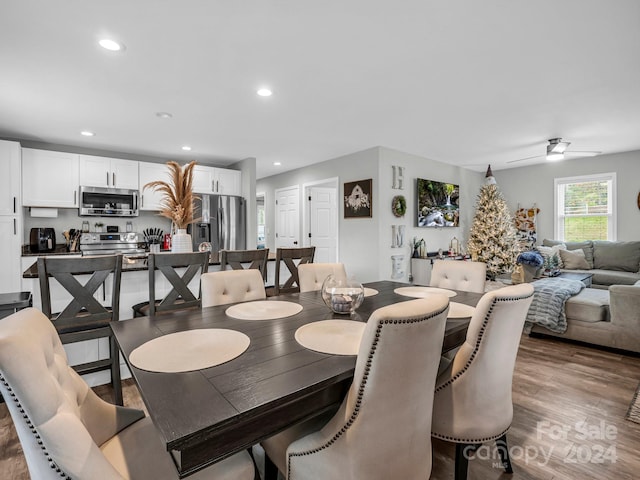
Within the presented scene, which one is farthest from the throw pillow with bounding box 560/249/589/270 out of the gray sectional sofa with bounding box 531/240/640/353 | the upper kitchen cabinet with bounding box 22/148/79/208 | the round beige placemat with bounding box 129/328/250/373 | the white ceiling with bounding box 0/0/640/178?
the upper kitchen cabinet with bounding box 22/148/79/208

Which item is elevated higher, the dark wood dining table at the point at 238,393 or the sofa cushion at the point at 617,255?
the sofa cushion at the point at 617,255

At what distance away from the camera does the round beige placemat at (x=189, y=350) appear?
1085 millimetres

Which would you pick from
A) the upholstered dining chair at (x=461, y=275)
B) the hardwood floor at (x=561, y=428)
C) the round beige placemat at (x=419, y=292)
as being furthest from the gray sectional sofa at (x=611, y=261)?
the round beige placemat at (x=419, y=292)

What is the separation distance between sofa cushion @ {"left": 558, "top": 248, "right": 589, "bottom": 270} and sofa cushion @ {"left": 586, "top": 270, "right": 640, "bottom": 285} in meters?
0.24

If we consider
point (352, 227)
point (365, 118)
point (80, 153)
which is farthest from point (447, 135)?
point (80, 153)

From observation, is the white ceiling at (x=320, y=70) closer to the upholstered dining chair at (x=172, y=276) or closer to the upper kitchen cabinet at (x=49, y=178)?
the upper kitchen cabinet at (x=49, y=178)

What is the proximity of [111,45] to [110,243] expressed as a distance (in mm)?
3405

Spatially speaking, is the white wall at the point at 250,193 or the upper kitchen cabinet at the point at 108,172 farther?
the white wall at the point at 250,193

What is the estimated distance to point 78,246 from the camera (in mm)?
4668

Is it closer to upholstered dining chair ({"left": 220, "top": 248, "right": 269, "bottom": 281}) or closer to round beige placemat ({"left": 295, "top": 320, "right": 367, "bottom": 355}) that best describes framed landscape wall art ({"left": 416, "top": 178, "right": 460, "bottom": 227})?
upholstered dining chair ({"left": 220, "top": 248, "right": 269, "bottom": 281})

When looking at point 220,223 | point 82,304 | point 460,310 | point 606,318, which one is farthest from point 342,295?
point 220,223

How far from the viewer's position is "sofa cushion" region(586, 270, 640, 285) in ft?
15.2

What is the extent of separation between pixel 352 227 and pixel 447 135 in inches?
74.9

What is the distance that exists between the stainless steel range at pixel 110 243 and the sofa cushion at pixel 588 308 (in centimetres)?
566
